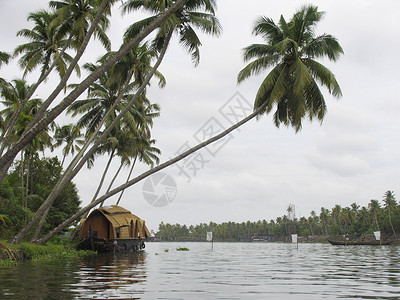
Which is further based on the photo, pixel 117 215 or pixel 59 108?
pixel 117 215

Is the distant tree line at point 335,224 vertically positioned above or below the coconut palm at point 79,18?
below

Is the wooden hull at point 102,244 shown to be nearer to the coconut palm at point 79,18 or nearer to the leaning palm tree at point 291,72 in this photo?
the leaning palm tree at point 291,72

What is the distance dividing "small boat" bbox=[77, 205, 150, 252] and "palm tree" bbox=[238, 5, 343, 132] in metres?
17.9

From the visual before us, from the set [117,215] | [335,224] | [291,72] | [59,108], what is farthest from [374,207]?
[59,108]

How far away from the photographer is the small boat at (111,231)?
3103 centimetres

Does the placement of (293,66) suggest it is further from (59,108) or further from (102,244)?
(102,244)

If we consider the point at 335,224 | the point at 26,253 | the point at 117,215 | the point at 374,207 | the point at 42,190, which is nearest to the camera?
the point at 26,253

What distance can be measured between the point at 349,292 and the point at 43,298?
6381 millimetres

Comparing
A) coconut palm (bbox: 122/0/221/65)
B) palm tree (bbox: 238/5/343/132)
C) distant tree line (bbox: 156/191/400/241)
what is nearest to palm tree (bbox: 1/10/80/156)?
coconut palm (bbox: 122/0/221/65)

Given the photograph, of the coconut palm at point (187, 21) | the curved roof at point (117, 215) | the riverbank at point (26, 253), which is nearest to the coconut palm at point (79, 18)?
the coconut palm at point (187, 21)

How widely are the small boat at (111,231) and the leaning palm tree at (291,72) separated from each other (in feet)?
38.9

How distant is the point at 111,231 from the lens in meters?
32.7

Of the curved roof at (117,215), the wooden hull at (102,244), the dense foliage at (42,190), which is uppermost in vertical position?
the dense foliage at (42,190)

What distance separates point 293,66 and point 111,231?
2152 cm
